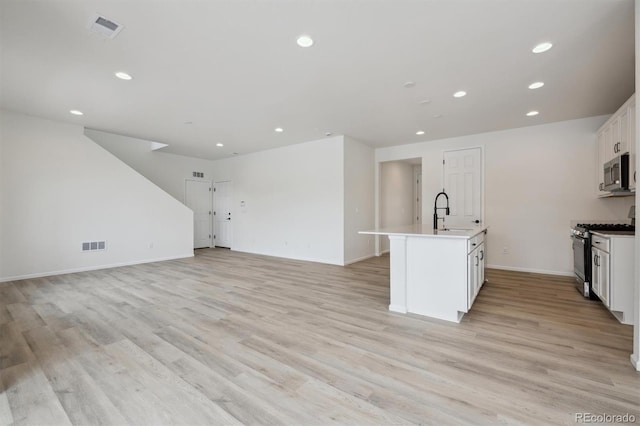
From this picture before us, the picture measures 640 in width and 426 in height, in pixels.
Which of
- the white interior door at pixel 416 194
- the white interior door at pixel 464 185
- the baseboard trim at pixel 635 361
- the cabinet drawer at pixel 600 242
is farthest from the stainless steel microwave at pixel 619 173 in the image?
the white interior door at pixel 416 194

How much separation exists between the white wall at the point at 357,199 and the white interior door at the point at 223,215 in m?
4.16

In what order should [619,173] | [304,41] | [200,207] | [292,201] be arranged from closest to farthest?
[304,41] < [619,173] < [292,201] < [200,207]

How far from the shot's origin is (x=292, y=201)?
6.89 meters

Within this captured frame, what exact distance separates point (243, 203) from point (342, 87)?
5330 millimetres

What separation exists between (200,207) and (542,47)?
28.2 ft

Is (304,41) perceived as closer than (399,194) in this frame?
Yes

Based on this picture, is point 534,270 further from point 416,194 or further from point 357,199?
point 416,194

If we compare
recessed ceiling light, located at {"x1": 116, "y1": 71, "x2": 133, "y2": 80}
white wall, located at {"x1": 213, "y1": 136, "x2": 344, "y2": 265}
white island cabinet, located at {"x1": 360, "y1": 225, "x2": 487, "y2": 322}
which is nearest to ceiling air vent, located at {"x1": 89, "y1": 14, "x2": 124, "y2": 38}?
recessed ceiling light, located at {"x1": 116, "y1": 71, "x2": 133, "y2": 80}

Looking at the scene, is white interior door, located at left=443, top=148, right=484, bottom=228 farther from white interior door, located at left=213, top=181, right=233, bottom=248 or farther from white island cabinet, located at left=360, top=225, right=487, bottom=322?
white interior door, located at left=213, top=181, right=233, bottom=248

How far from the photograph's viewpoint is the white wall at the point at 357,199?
6.12 meters

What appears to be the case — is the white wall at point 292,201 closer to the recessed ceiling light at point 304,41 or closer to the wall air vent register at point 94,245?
the wall air vent register at point 94,245

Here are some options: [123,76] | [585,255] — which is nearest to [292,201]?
[123,76]

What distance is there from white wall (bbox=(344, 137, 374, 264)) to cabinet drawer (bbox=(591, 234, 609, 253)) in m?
3.91

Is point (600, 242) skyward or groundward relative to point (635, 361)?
skyward
